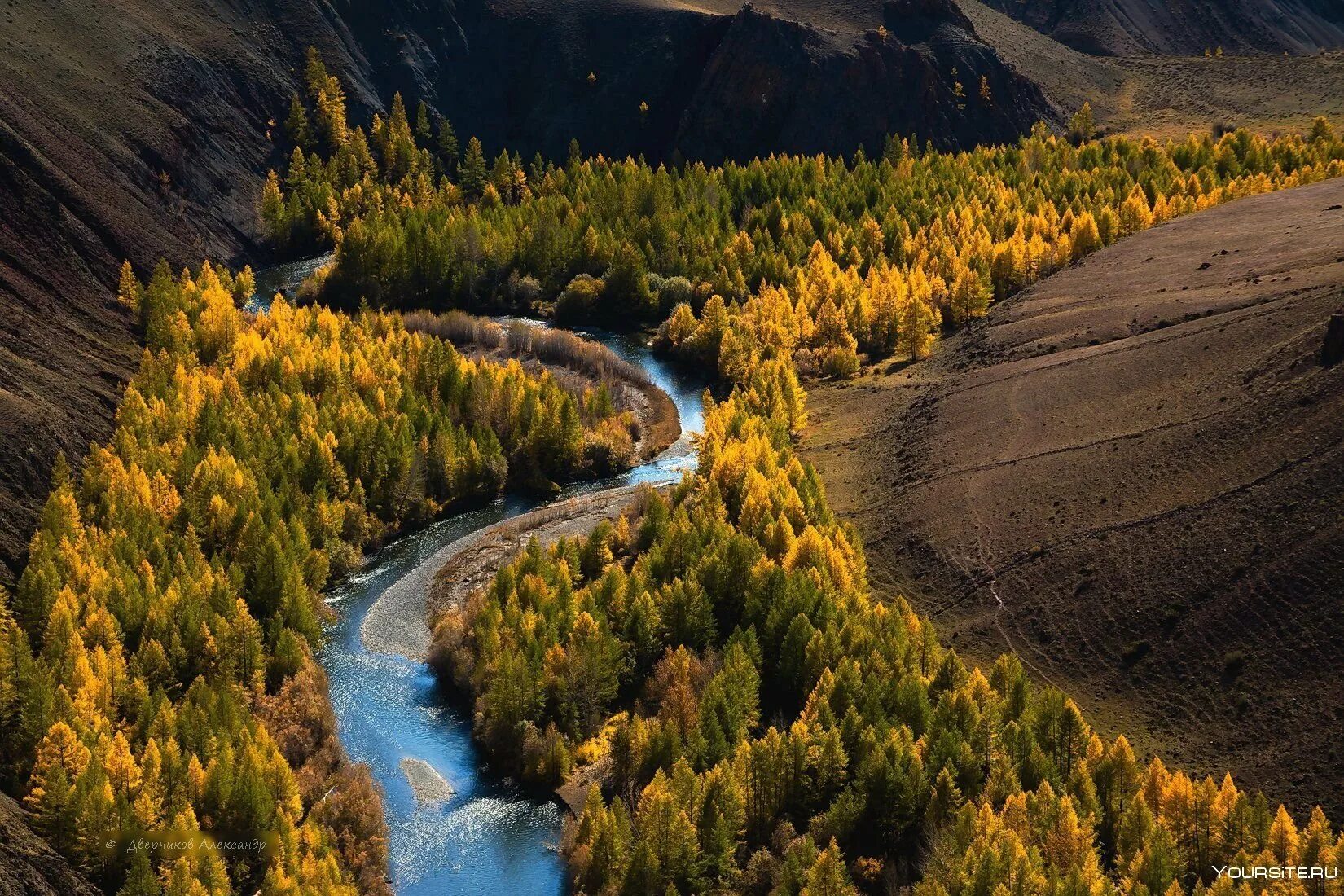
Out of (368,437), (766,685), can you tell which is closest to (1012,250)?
(368,437)

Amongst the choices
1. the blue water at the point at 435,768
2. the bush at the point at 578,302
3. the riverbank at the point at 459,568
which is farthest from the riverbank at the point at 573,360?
the blue water at the point at 435,768

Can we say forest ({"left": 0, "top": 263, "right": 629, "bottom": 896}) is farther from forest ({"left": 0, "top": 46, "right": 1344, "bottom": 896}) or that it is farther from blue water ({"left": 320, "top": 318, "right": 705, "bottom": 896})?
blue water ({"left": 320, "top": 318, "right": 705, "bottom": 896})

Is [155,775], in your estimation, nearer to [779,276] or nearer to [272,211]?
[779,276]

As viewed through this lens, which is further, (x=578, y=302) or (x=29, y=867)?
(x=578, y=302)

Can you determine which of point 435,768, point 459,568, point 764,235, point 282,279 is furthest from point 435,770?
point 764,235

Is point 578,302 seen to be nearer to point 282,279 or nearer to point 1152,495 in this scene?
point 282,279
